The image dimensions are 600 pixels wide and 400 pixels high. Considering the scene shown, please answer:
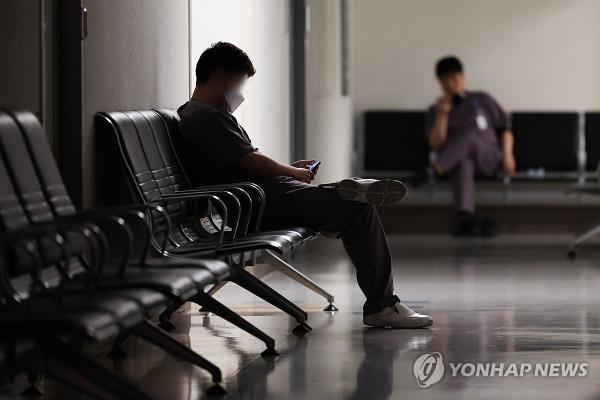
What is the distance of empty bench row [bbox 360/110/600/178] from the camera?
34.6ft

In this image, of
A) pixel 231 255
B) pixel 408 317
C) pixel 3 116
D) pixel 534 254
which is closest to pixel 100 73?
pixel 231 255

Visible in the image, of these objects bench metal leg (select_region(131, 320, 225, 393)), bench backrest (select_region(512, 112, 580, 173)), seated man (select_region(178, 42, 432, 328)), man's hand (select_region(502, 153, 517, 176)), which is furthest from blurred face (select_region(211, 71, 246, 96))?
bench backrest (select_region(512, 112, 580, 173))

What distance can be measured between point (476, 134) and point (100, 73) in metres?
6.27

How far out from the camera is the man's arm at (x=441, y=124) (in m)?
10.2

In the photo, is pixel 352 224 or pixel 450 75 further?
pixel 450 75

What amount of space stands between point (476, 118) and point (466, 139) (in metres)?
0.25

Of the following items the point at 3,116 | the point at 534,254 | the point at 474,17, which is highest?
the point at 474,17

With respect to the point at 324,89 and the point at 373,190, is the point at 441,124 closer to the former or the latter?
the point at 324,89

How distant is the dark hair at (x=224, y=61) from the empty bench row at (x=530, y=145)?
5779mm

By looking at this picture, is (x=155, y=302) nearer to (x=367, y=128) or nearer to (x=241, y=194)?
(x=241, y=194)

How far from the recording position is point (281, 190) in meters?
4.89

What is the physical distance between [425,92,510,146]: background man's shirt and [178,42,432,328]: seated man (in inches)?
214

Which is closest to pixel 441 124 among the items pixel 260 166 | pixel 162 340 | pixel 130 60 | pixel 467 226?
pixel 467 226

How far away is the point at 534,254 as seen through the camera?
838 centimetres
